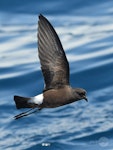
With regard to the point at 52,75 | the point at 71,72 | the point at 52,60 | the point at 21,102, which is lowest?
the point at 21,102

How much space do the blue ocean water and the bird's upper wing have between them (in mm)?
Answer: 1725

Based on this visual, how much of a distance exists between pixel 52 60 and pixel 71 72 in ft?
12.5

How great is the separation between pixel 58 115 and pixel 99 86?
1.14 m

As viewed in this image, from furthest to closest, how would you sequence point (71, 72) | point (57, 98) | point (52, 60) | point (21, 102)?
point (71, 72), point (52, 60), point (57, 98), point (21, 102)

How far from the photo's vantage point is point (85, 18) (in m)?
14.2

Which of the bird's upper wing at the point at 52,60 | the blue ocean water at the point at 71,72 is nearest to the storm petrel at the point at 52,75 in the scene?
the bird's upper wing at the point at 52,60

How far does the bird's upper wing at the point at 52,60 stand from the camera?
7.59 m

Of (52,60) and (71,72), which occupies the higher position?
(71,72)

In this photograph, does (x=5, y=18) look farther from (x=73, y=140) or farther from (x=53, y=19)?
(x=73, y=140)

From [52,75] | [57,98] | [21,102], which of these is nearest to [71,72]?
[52,75]

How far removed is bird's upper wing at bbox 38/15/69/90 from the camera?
7.59m

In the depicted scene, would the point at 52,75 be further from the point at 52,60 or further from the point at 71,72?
the point at 71,72

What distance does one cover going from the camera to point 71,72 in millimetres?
11570

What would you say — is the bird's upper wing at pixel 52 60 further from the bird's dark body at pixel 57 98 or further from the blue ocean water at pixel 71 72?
the blue ocean water at pixel 71 72
